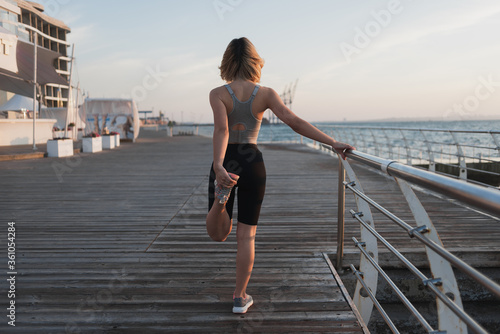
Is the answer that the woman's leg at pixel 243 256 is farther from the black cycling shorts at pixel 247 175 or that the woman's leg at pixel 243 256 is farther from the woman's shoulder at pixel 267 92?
the woman's shoulder at pixel 267 92

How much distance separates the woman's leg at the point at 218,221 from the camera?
1.82 m

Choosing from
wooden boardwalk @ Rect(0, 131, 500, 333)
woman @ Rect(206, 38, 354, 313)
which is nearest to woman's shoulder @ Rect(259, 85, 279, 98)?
woman @ Rect(206, 38, 354, 313)

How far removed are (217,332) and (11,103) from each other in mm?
26885

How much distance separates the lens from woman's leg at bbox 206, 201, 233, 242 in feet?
5.98

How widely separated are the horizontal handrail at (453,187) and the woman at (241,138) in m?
0.50

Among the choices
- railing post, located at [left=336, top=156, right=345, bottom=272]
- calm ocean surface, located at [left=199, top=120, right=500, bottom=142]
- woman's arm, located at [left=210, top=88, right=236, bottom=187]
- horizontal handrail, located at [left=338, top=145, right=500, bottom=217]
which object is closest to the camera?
horizontal handrail, located at [left=338, top=145, right=500, bottom=217]

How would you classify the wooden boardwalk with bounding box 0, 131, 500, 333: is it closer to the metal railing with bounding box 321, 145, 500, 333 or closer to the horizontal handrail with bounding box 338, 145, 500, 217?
the metal railing with bounding box 321, 145, 500, 333

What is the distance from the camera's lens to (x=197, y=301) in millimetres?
2061

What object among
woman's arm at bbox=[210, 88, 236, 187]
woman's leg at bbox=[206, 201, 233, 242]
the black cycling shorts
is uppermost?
woman's arm at bbox=[210, 88, 236, 187]

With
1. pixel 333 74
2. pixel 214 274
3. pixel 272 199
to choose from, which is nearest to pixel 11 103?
pixel 333 74

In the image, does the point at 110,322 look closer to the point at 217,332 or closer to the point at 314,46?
the point at 217,332

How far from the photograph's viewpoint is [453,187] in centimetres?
97

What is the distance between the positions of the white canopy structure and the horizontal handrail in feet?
66.2

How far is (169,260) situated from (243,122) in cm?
133
